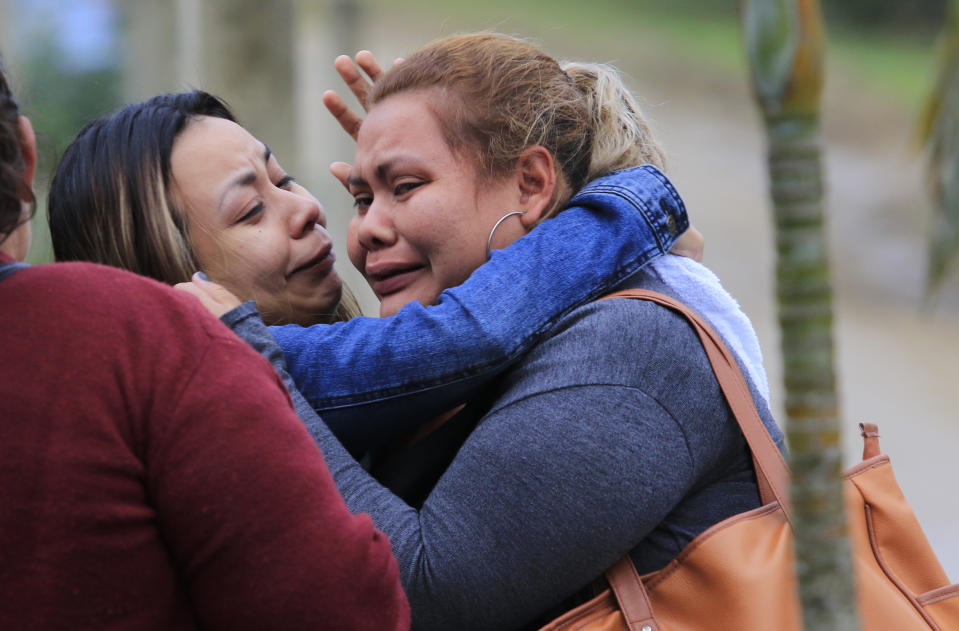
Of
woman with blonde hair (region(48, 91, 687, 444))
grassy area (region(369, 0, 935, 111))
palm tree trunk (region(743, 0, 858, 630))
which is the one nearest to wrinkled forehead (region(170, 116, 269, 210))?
woman with blonde hair (region(48, 91, 687, 444))

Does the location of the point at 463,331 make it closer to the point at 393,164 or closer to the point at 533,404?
the point at 533,404

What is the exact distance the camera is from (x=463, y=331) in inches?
71.7

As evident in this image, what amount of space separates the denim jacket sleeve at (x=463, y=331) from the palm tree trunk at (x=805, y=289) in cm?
86

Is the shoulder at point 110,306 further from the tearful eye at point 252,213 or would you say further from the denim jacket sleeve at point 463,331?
the tearful eye at point 252,213

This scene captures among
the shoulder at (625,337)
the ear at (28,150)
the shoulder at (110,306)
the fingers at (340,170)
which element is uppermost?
the ear at (28,150)

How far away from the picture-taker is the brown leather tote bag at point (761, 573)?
64.9 inches

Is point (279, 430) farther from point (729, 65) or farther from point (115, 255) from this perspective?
point (729, 65)

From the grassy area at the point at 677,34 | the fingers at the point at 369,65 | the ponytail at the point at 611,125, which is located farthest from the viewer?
the grassy area at the point at 677,34

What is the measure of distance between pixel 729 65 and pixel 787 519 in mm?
23082

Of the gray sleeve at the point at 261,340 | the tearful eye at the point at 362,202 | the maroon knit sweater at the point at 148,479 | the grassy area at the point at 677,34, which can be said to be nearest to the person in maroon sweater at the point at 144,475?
the maroon knit sweater at the point at 148,479

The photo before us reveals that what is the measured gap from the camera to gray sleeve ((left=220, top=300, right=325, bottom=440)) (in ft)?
5.60

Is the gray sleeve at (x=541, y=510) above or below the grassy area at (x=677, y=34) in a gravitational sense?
above

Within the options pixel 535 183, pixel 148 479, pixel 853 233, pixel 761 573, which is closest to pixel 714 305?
pixel 535 183

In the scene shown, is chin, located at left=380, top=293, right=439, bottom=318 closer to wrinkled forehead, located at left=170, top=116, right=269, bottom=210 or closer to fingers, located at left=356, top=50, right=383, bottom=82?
wrinkled forehead, located at left=170, top=116, right=269, bottom=210
